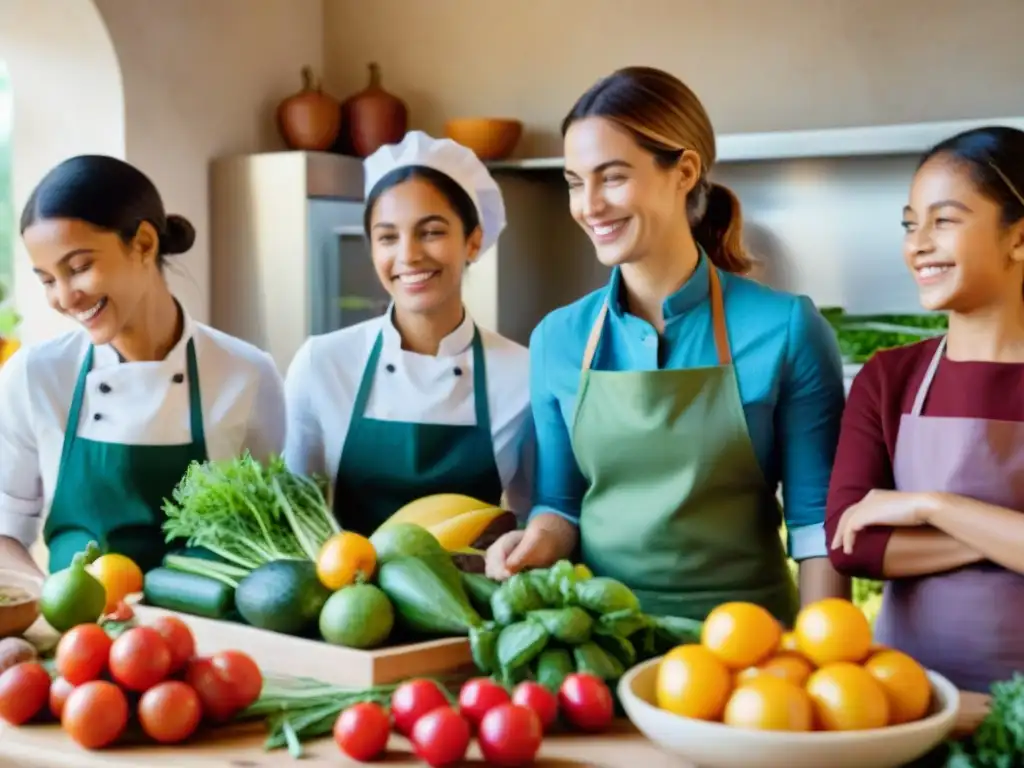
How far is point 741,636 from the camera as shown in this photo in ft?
4.39

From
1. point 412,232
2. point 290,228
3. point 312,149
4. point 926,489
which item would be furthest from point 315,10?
point 926,489

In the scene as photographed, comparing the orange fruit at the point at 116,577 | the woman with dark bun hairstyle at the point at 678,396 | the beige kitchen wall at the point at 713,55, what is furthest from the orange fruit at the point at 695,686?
the beige kitchen wall at the point at 713,55

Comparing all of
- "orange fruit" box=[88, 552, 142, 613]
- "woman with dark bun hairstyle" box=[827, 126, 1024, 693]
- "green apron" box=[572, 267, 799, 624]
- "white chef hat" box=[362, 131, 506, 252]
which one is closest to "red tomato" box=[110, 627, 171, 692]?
"orange fruit" box=[88, 552, 142, 613]

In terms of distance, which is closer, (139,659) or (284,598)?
(139,659)

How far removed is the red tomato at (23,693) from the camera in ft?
4.82

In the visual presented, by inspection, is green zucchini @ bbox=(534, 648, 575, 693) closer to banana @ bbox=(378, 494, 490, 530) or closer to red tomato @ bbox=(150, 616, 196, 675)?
red tomato @ bbox=(150, 616, 196, 675)

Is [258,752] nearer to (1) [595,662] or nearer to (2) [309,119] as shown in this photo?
(1) [595,662]

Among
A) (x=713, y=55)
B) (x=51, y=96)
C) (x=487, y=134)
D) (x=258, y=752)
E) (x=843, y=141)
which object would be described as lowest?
(x=258, y=752)

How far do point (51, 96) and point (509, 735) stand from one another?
3.88 m

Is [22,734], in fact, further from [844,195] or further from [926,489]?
[844,195]

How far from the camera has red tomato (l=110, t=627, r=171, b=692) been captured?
55.7 inches

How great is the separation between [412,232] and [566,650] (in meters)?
1.03

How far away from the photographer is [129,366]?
227cm

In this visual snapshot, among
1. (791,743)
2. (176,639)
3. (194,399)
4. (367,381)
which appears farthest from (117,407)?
(791,743)
